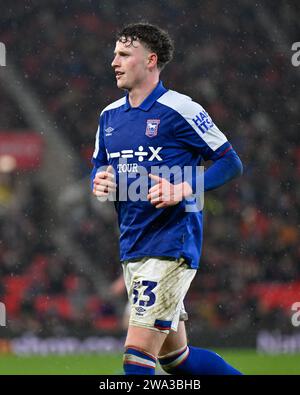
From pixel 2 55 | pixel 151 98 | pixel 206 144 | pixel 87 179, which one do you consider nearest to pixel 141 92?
pixel 151 98

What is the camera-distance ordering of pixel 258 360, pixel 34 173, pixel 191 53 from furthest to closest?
pixel 191 53, pixel 34 173, pixel 258 360

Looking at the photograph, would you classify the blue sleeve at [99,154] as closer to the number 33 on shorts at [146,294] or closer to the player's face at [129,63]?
the player's face at [129,63]

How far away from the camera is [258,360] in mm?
10570

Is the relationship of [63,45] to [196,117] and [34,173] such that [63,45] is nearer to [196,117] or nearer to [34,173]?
[34,173]

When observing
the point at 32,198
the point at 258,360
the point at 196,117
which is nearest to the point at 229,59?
the point at 32,198

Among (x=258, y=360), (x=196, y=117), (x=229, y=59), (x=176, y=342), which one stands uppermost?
(x=229, y=59)

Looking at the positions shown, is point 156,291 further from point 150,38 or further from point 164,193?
point 150,38

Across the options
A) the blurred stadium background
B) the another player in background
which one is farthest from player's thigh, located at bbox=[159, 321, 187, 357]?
the blurred stadium background

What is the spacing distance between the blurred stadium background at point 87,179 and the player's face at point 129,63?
616 centimetres

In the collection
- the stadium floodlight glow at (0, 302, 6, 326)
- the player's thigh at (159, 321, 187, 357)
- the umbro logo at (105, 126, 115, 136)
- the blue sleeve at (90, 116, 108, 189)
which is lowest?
the stadium floodlight glow at (0, 302, 6, 326)

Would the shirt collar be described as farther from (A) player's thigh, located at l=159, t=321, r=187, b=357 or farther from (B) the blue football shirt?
(A) player's thigh, located at l=159, t=321, r=187, b=357

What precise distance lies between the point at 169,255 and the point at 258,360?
19.0 feet

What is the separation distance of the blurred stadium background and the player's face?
20.2ft

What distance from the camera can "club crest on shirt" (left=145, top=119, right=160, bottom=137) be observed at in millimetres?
5129
